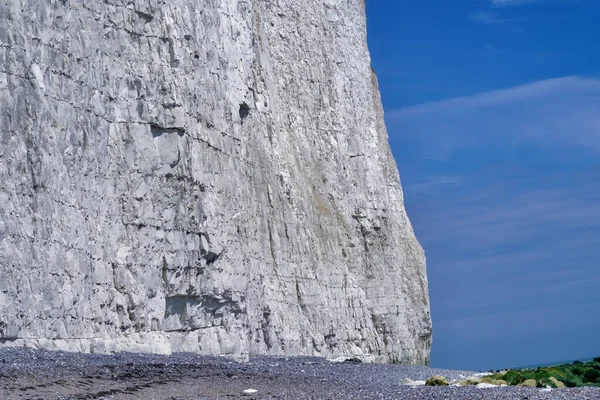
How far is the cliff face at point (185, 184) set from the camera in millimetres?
15219

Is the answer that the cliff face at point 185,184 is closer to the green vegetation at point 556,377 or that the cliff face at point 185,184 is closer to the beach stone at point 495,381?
the beach stone at point 495,381

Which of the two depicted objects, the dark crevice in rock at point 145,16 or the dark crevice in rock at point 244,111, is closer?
the dark crevice in rock at point 145,16

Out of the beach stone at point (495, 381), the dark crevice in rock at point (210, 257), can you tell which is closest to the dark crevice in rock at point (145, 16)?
the dark crevice in rock at point (210, 257)

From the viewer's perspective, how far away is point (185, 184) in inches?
806

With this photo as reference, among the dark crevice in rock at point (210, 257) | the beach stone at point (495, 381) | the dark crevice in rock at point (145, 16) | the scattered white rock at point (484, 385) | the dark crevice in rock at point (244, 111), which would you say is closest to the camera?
the scattered white rock at point (484, 385)

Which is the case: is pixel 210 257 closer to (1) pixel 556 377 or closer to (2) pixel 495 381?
(2) pixel 495 381

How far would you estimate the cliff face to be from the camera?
15.2 meters

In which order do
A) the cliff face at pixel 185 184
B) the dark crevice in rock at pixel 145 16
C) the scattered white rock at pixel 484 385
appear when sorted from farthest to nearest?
the dark crevice in rock at pixel 145 16, the scattered white rock at pixel 484 385, the cliff face at pixel 185 184

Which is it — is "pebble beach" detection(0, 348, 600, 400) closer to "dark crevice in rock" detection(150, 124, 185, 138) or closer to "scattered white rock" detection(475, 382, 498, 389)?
"scattered white rock" detection(475, 382, 498, 389)

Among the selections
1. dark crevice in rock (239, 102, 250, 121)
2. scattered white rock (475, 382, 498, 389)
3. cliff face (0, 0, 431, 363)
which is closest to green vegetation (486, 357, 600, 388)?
scattered white rock (475, 382, 498, 389)

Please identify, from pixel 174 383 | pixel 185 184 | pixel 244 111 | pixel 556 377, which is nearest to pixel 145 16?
pixel 185 184

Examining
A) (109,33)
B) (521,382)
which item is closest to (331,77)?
(109,33)

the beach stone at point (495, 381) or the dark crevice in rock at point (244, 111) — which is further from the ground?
the dark crevice in rock at point (244, 111)

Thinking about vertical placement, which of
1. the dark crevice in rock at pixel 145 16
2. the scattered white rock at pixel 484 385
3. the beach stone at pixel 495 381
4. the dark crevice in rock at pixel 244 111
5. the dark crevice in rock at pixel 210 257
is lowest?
the scattered white rock at pixel 484 385
